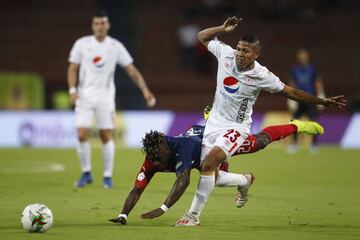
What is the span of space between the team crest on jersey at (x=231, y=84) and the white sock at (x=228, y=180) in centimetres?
101

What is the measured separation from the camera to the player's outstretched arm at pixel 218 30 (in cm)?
996

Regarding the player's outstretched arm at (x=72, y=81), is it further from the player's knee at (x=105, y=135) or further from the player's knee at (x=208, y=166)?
the player's knee at (x=208, y=166)

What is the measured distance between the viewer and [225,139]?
9961 mm

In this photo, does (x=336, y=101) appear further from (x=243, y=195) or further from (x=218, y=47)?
(x=243, y=195)

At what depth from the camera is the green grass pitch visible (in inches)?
359

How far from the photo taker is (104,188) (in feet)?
45.6

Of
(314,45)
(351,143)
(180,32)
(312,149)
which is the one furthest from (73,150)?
(314,45)

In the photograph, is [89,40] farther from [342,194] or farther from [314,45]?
[314,45]

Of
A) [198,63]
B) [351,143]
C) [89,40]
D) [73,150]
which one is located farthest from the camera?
[198,63]

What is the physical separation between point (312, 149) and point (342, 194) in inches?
376

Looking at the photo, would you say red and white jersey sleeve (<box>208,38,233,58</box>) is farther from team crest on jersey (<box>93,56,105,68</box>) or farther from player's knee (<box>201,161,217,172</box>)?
team crest on jersey (<box>93,56,105,68</box>)

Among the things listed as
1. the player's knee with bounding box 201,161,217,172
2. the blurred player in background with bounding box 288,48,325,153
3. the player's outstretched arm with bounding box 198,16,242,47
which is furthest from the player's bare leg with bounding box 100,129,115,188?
the blurred player in background with bounding box 288,48,325,153

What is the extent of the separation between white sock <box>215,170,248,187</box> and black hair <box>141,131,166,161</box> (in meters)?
1.09

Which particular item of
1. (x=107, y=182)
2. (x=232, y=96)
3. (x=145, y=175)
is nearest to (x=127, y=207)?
(x=145, y=175)
